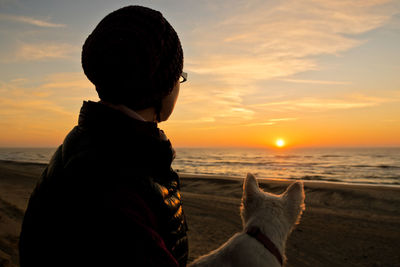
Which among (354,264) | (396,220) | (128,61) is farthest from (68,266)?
(396,220)

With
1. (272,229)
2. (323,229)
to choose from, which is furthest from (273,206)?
(323,229)

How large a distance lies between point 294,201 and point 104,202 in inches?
91.4

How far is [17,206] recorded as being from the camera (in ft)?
32.1

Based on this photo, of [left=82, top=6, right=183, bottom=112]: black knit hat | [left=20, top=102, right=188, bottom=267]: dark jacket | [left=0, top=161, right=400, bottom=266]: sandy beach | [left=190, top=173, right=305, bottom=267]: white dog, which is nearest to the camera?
[left=20, top=102, right=188, bottom=267]: dark jacket

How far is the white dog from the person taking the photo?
211 cm

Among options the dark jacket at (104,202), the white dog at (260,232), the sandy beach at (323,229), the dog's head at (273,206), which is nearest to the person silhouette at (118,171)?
the dark jacket at (104,202)

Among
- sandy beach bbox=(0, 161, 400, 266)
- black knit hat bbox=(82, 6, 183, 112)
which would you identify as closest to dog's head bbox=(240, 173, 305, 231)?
black knit hat bbox=(82, 6, 183, 112)

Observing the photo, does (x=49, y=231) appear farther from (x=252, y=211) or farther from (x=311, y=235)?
(x=311, y=235)

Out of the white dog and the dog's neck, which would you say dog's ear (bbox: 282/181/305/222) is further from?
the dog's neck

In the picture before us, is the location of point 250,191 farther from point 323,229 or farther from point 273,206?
point 323,229

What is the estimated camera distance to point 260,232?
2359mm

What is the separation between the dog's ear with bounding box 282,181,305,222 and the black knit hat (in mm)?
2026

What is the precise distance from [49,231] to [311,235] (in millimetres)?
8457

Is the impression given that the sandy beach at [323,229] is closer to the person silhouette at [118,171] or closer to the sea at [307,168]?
the person silhouette at [118,171]
